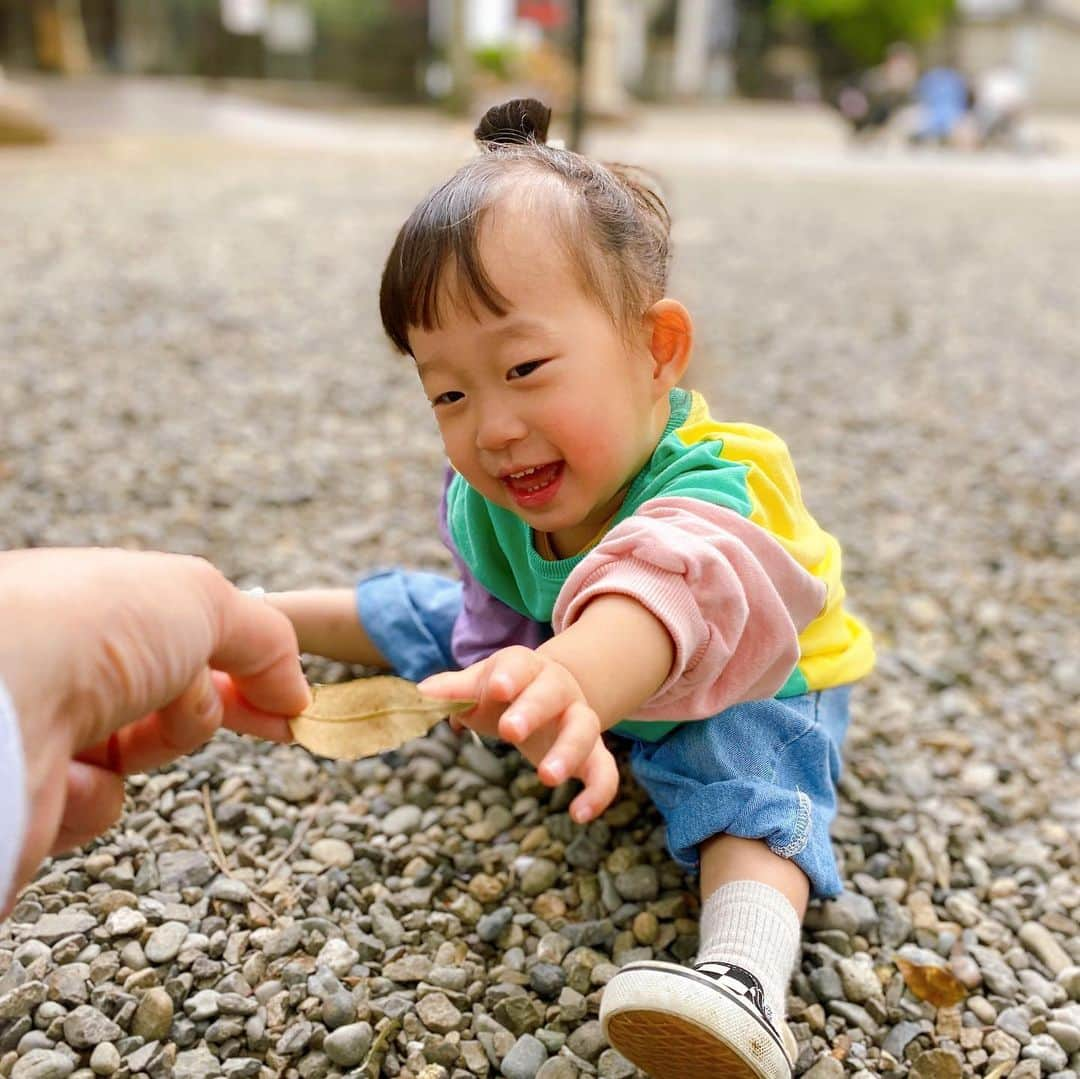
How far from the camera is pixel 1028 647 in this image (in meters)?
2.68

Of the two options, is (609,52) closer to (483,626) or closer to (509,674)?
(483,626)

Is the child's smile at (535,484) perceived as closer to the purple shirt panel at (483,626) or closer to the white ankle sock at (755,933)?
the purple shirt panel at (483,626)

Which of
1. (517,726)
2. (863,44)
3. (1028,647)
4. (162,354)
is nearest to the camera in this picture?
(517,726)

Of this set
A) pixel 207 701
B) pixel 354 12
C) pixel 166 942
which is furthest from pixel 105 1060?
pixel 354 12

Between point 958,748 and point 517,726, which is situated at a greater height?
point 517,726

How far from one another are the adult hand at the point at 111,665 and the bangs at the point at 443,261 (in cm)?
51

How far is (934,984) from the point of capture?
1.64 m

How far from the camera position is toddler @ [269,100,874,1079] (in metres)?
1.32

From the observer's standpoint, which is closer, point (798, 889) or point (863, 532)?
point (798, 889)

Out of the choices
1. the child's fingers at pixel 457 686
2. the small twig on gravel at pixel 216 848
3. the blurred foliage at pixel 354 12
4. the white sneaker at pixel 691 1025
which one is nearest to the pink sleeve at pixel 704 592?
the child's fingers at pixel 457 686

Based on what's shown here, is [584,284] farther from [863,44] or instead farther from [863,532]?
[863,44]

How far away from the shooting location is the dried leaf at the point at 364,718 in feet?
3.93

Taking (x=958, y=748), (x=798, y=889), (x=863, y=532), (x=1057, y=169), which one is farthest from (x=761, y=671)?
(x=1057, y=169)

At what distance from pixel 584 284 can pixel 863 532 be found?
197cm
